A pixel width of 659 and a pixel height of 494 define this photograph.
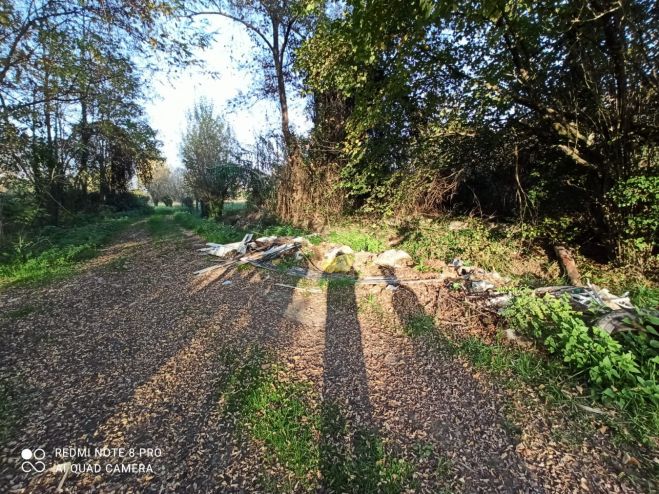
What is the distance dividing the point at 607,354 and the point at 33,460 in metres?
4.33

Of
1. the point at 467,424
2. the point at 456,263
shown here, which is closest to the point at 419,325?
the point at 467,424

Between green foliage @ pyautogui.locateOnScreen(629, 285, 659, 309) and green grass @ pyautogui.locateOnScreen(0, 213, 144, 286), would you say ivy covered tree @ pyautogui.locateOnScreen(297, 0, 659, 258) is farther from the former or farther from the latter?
green grass @ pyautogui.locateOnScreen(0, 213, 144, 286)

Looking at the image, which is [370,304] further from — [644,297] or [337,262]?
[644,297]

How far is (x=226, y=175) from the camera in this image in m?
13.1

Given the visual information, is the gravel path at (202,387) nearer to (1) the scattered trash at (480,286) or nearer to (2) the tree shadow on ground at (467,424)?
(2) the tree shadow on ground at (467,424)

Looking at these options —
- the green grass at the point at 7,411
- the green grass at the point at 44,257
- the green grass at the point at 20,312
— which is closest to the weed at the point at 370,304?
the green grass at the point at 7,411

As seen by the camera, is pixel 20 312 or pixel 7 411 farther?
pixel 20 312

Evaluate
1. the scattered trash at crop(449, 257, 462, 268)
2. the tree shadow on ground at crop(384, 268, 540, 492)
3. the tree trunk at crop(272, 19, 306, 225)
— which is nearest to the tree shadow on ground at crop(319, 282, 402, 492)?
the tree shadow on ground at crop(384, 268, 540, 492)

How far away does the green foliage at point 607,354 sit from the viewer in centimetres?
207

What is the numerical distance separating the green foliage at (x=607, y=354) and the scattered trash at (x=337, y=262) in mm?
3135

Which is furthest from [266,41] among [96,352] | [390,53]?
[96,352]

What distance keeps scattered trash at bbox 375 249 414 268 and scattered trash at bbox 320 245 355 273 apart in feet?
1.93

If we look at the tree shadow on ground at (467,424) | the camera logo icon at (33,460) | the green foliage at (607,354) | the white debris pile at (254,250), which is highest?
the white debris pile at (254,250)

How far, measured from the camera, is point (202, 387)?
2.43m
